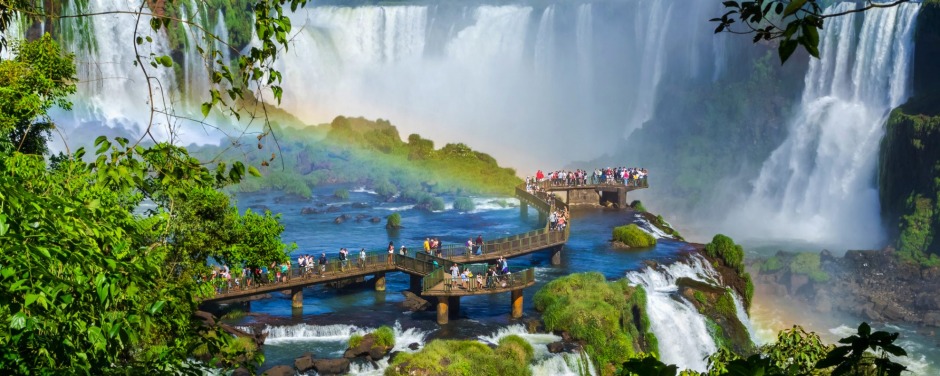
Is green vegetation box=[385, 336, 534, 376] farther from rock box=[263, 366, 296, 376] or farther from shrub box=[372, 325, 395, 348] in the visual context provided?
rock box=[263, 366, 296, 376]

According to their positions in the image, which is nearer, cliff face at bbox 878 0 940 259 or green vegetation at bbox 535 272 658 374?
green vegetation at bbox 535 272 658 374

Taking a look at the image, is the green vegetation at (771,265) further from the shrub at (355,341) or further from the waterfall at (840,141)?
the shrub at (355,341)

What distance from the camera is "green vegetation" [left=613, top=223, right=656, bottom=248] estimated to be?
37688 millimetres

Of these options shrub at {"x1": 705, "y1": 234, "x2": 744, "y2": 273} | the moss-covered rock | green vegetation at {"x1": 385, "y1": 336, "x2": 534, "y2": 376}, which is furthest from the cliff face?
green vegetation at {"x1": 385, "y1": 336, "x2": 534, "y2": 376}

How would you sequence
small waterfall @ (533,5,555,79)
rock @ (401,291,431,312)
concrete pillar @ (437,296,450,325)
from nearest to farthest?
concrete pillar @ (437,296,450,325) → rock @ (401,291,431,312) → small waterfall @ (533,5,555,79)

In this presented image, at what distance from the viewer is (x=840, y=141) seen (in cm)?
5600

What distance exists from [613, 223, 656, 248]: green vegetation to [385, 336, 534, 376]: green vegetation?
14729 mm

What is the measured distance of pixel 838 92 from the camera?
57.0 metres

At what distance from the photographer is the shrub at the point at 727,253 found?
3528cm

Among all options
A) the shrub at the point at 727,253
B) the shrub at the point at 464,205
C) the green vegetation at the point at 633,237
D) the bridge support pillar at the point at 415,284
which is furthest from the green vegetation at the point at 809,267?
the bridge support pillar at the point at 415,284

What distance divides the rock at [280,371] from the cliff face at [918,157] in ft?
106

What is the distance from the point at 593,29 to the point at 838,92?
2158 centimetres

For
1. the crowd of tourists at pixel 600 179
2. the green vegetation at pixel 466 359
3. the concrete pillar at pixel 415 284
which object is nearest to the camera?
the green vegetation at pixel 466 359

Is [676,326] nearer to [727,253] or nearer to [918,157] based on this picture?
[727,253]
